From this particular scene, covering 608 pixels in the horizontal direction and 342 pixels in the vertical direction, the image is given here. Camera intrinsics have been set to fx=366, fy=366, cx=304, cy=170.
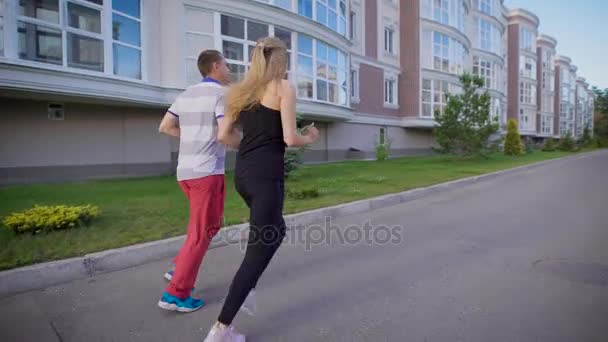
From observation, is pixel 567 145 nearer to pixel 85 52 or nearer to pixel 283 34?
pixel 283 34

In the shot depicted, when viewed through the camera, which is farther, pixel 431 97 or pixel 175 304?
pixel 431 97

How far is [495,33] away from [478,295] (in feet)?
143

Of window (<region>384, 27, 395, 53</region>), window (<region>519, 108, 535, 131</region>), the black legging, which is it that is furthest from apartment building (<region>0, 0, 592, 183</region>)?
window (<region>519, 108, 535, 131</region>)

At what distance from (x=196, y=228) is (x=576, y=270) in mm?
3767

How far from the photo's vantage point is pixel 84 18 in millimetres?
10648

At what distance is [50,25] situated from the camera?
384 inches

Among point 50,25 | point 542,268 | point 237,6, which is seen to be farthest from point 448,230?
point 237,6

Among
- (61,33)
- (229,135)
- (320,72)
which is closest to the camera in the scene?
(229,135)

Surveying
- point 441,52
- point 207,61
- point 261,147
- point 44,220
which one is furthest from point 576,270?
point 441,52

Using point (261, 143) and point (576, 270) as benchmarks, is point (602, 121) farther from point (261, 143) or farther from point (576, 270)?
point (261, 143)

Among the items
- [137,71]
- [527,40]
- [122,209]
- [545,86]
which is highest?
[527,40]

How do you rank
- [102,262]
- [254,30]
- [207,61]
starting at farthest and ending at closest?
[254,30], [102,262], [207,61]

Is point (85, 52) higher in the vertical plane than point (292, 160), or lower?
higher

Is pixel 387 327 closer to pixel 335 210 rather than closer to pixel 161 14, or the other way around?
pixel 335 210
